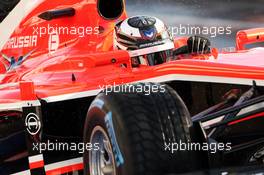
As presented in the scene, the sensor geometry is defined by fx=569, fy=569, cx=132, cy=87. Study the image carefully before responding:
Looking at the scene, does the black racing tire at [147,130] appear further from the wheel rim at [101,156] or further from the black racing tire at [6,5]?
the black racing tire at [6,5]

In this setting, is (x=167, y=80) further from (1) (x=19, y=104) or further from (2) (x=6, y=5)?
(2) (x=6, y=5)

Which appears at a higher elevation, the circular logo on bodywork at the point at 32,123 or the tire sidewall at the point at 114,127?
the tire sidewall at the point at 114,127

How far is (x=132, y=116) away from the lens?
276cm

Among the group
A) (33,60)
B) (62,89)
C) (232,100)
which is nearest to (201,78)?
(232,100)

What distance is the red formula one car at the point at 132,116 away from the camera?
274 cm

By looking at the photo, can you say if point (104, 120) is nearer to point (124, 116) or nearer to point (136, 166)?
point (124, 116)

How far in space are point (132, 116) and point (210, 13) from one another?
6.79m

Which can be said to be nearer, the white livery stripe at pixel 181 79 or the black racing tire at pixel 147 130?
the black racing tire at pixel 147 130

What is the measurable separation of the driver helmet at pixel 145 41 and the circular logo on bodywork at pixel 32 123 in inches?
46.7

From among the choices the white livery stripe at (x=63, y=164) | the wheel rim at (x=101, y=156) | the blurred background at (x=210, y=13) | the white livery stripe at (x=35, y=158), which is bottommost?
the blurred background at (x=210, y=13)

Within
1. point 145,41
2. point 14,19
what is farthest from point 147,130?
point 14,19

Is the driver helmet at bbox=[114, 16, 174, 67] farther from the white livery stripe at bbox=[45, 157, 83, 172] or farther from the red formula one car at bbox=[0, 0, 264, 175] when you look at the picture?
the white livery stripe at bbox=[45, 157, 83, 172]

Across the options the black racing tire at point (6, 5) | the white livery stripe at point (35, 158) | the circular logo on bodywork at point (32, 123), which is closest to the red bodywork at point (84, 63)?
the circular logo on bodywork at point (32, 123)

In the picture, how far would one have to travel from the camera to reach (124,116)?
2766 millimetres
